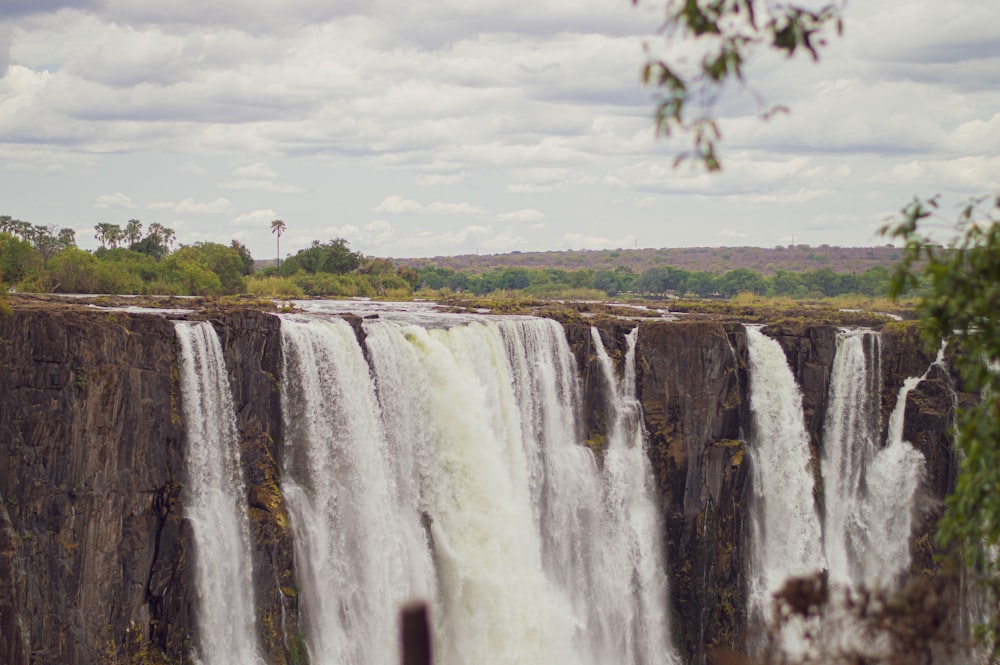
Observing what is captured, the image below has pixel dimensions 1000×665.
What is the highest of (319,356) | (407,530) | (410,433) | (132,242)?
(132,242)

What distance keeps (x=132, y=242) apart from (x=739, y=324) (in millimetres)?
55317

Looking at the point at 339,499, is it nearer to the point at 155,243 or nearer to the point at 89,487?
the point at 89,487

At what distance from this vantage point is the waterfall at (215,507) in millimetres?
25516

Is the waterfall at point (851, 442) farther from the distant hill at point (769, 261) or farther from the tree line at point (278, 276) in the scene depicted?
the distant hill at point (769, 261)

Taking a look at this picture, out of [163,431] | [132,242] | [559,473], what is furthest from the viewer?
[132,242]

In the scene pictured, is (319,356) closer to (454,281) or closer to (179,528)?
(179,528)

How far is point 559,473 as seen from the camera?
34812mm

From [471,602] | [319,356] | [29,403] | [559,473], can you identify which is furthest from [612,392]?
[29,403]

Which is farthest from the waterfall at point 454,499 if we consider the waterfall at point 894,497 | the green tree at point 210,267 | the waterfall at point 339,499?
the green tree at point 210,267

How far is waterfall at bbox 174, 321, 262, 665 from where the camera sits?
2552 cm

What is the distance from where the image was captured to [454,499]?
3050 centimetres

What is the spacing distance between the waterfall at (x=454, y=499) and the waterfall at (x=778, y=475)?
4.56m

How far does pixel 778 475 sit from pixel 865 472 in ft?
11.1

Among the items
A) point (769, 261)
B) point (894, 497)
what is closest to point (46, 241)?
point (894, 497)
